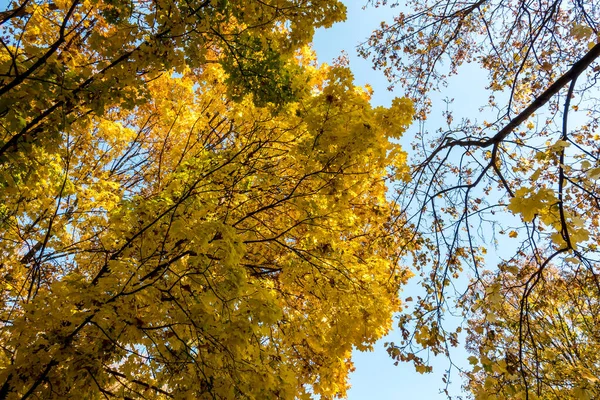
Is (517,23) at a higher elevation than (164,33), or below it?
higher

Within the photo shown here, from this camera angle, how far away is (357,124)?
3.32m

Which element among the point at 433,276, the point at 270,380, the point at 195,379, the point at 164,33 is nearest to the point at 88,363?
the point at 195,379

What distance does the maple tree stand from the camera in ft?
8.13

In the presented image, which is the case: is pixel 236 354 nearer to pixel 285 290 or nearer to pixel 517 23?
pixel 285 290

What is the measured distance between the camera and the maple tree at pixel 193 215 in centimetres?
248

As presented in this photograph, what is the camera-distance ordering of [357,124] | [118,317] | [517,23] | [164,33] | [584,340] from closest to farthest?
[164,33] → [118,317] → [357,124] → [517,23] → [584,340]

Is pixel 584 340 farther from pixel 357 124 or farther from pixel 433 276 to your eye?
pixel 357 124

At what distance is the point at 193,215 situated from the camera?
337 cm

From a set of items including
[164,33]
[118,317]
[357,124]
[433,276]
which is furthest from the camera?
[433,276]

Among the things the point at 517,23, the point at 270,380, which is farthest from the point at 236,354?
the point at 517,23

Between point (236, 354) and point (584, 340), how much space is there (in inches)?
318

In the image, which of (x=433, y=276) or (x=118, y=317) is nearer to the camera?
(x=118, y=317)

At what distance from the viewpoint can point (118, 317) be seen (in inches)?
108

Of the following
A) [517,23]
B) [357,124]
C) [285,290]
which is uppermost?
[517,23]
